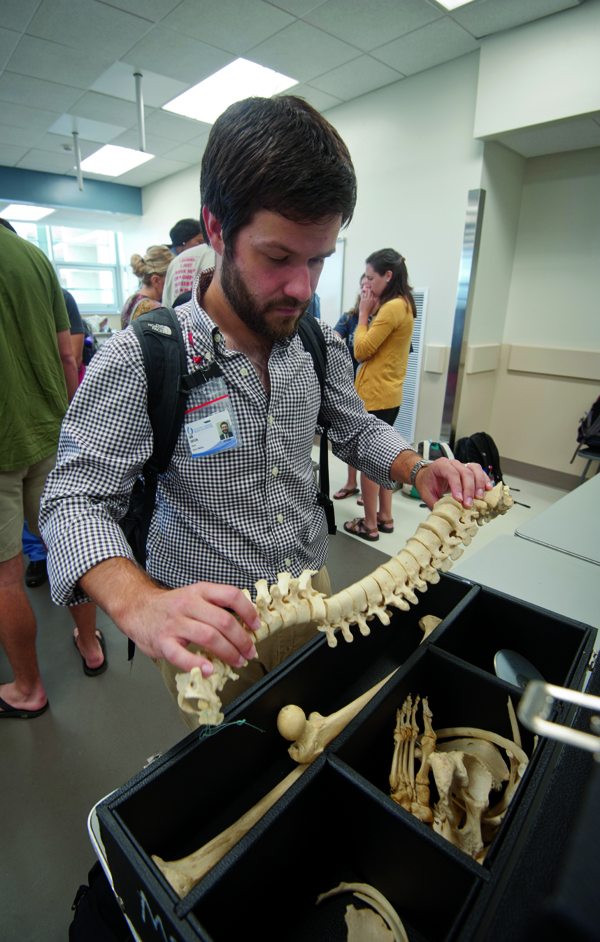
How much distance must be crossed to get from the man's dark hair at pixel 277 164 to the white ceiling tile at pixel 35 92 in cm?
520

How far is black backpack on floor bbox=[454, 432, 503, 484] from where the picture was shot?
13.3 feet

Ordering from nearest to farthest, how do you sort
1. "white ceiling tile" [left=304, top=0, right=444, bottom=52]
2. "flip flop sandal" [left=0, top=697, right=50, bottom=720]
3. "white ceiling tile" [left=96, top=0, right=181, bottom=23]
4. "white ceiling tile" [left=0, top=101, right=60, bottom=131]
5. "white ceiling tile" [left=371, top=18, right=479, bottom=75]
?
"flip flop sandal" [left=0, top=697, right=50, bottom=720] → "white ceiling tile" [left=304, top=0, right=444, bottom=52] → "white ceiling tile" [left=96, top=0, right=181, bottom=23] → "white ceiling tile" [left=371, top=18, right=479, bottom=75] → "white ceiling tile" [left=0, top=101, right=60, bottom=131]

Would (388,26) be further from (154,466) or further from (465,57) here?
(154,466)

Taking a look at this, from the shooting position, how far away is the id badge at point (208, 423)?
0.97m

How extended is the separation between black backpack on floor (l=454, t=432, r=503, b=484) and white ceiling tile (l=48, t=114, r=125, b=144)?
5.52 m

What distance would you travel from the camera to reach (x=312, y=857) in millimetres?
712

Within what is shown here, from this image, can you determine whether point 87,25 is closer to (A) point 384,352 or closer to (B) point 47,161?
(A) point 384,352

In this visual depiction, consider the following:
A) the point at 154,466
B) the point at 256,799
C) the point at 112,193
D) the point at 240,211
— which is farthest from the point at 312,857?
the point at 112,193

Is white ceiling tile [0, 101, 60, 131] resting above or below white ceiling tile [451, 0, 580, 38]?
above

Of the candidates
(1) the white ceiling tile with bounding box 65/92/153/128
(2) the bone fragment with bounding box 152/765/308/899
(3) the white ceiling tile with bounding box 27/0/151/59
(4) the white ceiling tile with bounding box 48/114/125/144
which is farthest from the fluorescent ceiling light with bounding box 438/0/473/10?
(2) the bone fragment with bounding box 152/765/308/899

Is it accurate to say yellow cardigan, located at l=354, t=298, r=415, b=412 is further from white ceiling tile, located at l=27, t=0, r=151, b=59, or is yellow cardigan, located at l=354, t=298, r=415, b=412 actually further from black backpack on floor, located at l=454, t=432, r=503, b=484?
white ceiling tile, located at l=27, t=0, r=151, b=59

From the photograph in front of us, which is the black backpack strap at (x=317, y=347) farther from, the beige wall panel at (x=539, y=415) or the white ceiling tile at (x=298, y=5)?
the beige wall panel at (x=539, y=415)

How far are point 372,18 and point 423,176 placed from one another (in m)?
1.16

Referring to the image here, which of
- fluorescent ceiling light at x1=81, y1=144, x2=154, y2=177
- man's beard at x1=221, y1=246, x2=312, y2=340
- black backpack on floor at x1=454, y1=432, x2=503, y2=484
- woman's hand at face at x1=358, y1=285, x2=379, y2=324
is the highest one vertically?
fluorescent ceiling light at x1=81, y1=144, x2=154, y2=177
